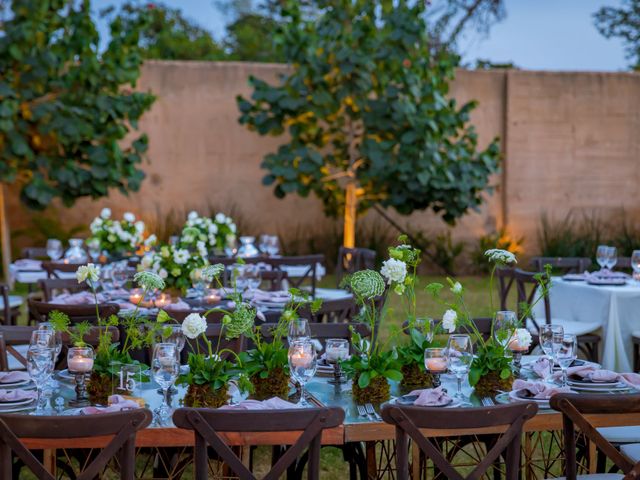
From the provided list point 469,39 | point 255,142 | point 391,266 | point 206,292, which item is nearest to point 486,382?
point 391,266

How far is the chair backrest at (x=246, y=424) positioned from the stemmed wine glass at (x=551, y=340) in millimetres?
1150

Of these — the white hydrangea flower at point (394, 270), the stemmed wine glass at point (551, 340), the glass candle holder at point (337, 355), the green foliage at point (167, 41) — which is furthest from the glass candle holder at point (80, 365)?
the green foliage at point (167, 41)

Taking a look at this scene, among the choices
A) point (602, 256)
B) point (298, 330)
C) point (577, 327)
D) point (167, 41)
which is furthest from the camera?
point (167, 41)

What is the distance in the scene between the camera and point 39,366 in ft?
10.6

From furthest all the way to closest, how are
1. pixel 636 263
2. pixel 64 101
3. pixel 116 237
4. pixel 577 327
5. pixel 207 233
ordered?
pixel 64 101 → pixel 116 237 → pixel 207 233 → pixel 636 263 → pixel 577 327

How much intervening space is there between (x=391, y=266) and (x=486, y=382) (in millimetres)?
525

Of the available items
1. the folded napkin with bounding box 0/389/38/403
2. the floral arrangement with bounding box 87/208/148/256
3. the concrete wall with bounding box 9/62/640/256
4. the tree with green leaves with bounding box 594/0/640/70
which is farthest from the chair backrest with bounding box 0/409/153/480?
the tree with green leaves with bounding box 594/0/640/70

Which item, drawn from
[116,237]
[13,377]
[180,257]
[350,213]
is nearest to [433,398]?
[13,377]

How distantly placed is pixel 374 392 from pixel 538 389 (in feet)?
1.76

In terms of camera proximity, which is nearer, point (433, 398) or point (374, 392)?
point (433, 398)

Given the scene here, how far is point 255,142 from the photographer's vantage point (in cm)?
1306

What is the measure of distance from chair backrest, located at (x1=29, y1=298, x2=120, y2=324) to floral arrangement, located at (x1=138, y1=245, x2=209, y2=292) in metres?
0.80

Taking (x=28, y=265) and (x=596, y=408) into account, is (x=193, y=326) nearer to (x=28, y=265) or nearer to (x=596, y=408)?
(x=596, y=408)

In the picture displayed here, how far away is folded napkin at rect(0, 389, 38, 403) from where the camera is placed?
10.6 ft
